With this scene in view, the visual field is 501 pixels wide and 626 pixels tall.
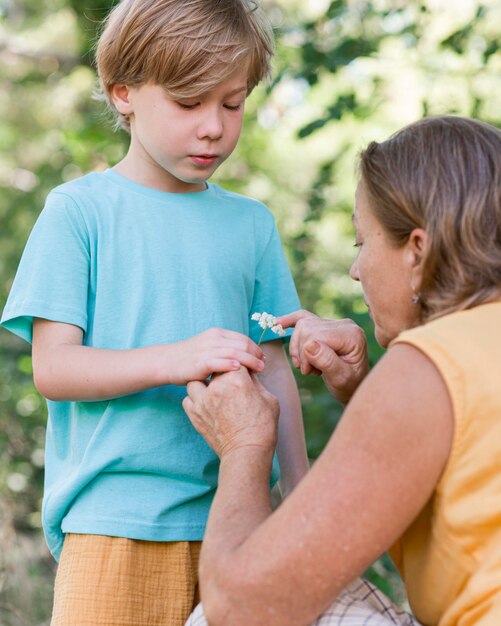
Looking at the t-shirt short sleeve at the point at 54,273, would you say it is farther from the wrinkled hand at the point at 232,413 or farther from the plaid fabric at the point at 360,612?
the plaid fabric at the point at 360,612

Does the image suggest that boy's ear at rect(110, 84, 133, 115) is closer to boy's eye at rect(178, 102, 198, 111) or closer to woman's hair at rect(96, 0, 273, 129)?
woman's hair at rect(96, 0, 273, 129)

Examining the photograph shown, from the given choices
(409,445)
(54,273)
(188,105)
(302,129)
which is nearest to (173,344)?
(54,273)

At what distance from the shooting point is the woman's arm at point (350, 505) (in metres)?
1.64

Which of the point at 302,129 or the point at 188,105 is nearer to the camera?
the point at 188,105

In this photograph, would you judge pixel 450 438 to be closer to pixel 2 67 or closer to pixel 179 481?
pixel 179 481

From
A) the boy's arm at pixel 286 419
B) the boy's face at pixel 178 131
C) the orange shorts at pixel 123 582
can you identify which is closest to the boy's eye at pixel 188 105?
the boy's face at pixel 178 131

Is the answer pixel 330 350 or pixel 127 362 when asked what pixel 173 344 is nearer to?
pixel 127 362

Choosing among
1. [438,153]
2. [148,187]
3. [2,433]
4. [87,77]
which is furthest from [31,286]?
[87,77]

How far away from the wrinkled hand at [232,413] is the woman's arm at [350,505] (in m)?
0.33

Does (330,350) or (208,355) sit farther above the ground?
(208,355)

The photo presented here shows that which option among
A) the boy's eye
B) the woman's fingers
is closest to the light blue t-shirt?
the woman's fingers

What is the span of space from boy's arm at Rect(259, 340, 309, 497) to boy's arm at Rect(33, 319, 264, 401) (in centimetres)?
36

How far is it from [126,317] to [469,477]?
3.09 feet

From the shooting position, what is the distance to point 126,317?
7.41 ft
